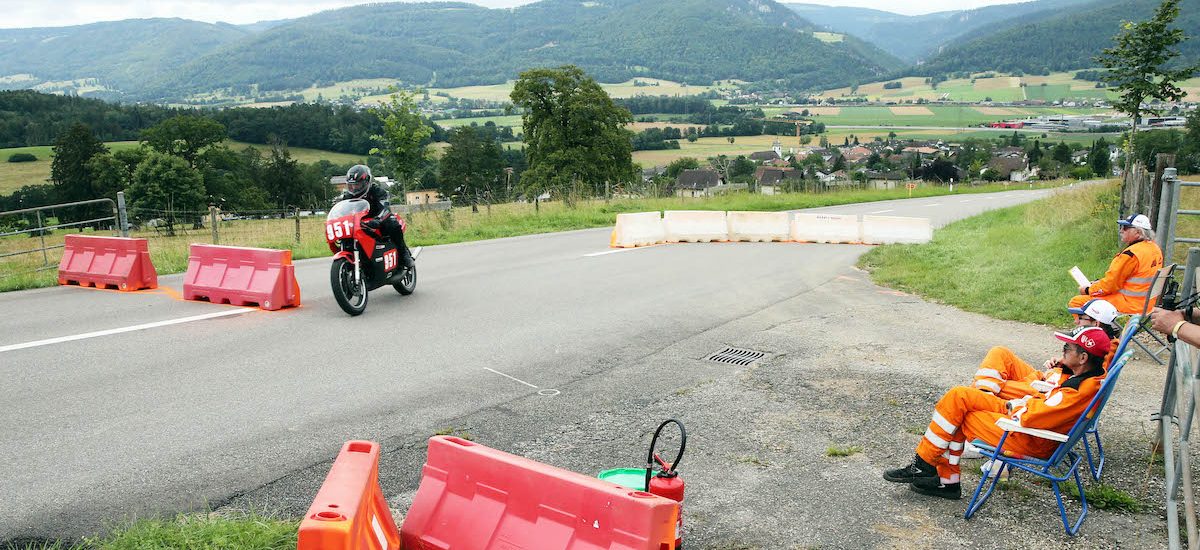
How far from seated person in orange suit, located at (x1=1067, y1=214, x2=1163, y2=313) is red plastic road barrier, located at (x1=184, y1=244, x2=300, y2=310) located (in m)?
9.15

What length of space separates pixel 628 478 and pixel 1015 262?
37.5ft

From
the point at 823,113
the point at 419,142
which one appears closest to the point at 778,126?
the point at 823,113

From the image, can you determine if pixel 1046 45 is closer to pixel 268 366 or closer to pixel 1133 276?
pixel 1133 276

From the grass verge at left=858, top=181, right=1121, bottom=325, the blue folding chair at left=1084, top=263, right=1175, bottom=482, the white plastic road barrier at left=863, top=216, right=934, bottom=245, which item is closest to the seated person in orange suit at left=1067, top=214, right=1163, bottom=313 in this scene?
the grass verge at left=858, top=181, right=1121, bottom=325

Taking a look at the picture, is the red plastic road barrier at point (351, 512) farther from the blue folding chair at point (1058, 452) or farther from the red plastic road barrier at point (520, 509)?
the blue folding chair at point (1058, 452)

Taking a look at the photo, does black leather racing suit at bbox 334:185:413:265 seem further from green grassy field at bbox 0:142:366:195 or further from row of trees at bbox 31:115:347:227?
green grassy field at bbox 0:142:366:195

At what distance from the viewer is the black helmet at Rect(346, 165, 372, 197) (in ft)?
33.6

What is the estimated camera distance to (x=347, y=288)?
9.82 m

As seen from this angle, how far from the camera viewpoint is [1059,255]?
43.4 ft

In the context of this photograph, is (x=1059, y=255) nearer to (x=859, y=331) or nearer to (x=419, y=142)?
(x=859, y=331)

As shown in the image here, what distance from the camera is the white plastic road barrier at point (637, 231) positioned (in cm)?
1834

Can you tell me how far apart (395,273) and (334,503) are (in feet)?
25.1

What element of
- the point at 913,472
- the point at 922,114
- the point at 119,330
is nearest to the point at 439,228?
the point at 119,330

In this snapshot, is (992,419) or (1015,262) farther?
(1015,262)
